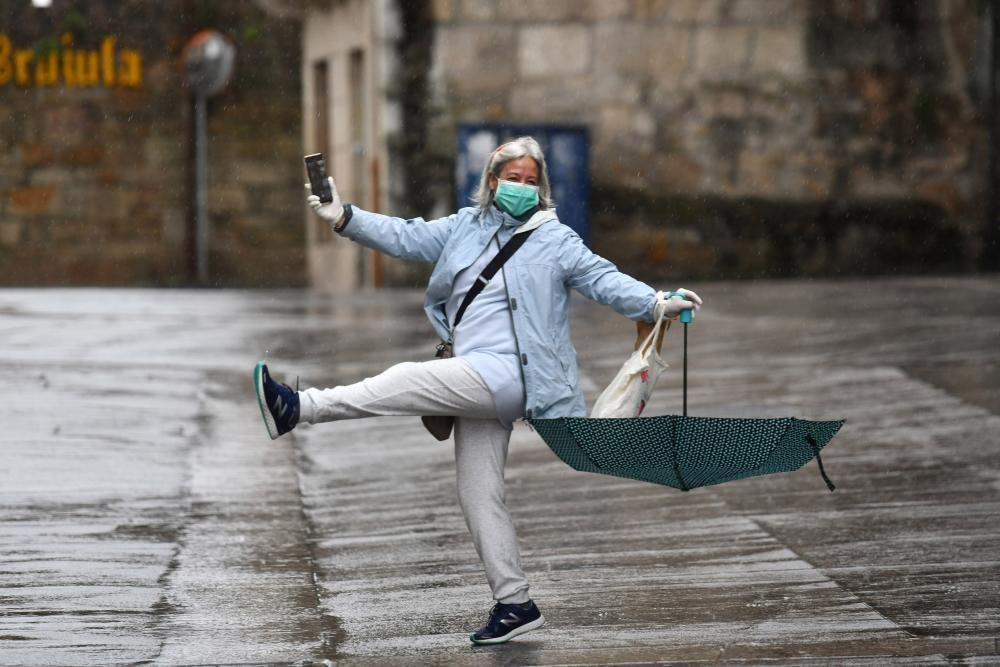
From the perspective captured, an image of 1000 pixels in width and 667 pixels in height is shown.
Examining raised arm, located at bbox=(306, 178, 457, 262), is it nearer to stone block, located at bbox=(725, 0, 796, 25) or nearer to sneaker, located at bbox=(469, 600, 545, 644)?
sneaker, located at bbox=(469, 600, 545, 644)

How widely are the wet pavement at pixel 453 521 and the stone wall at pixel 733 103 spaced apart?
19.4ft

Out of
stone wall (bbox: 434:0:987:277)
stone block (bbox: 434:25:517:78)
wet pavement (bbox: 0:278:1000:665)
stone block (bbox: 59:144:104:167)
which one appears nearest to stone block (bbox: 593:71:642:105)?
stone wall (bbox: 434:0:987:277)

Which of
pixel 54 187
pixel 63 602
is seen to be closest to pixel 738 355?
pixel 63 602

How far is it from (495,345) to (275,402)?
683 mm

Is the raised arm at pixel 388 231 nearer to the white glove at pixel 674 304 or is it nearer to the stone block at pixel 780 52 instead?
the white glove at pixel 674 304

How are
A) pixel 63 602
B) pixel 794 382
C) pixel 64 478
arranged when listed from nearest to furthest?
1. pixel 63 602
2. pixel 64 478
3. pixel 794 382

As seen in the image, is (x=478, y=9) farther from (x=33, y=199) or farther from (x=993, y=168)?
(x=33, y=199)

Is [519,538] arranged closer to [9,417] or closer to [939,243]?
[9,417]

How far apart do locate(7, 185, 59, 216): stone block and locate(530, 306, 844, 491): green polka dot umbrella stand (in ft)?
68.4

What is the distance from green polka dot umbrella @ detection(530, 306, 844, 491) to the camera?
5.37m

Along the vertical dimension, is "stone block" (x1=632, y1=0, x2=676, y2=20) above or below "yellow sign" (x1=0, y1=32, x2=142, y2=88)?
above

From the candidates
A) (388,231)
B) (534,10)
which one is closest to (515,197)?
(388,231)

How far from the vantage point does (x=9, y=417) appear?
9930 mm

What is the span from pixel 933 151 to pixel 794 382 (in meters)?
9.27
